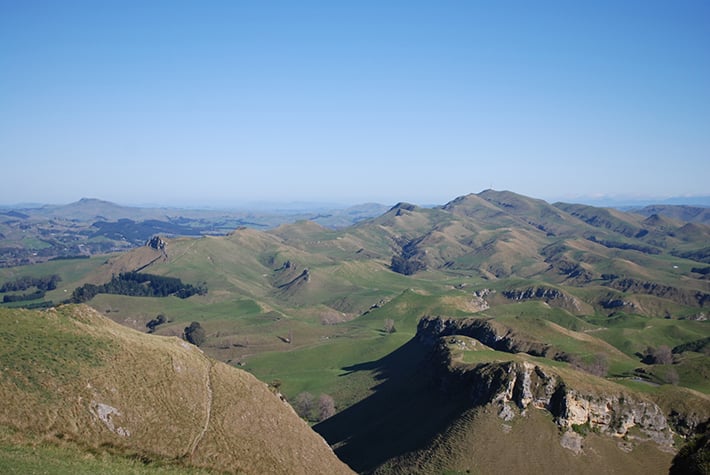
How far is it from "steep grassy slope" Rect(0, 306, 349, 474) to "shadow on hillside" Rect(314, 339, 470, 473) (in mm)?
20709

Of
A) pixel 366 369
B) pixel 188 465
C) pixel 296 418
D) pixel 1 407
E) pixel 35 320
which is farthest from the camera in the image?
pixel 366 369

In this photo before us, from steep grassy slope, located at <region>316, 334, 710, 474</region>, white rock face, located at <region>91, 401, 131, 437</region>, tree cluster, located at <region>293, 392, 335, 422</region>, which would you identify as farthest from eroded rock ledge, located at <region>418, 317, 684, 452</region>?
white rock face, located at <region>91, 401, 131, 437</region>

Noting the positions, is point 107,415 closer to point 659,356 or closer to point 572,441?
point 572,441

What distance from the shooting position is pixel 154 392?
211ft

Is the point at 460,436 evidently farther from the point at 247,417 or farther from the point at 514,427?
the point at 247,417

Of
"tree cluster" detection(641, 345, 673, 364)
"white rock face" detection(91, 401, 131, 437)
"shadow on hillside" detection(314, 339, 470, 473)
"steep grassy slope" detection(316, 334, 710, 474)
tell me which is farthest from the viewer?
"tree cluster" detection(641, 345, 673, 364)

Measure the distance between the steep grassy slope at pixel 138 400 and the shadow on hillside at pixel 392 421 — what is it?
2071 cm

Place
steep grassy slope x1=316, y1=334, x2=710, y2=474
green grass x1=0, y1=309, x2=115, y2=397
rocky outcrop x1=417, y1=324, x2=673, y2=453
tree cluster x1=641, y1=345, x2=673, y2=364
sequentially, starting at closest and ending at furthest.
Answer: green grass x1=0, y1=309, x2=115, y2=397
steep grassy slope x1=316, y1=334, x2=710, y2=474
rocky outcrop x1=417, y1=324, x2=673, y2=453
tree cluster x1=641, y1=345, x2=673, y2=364

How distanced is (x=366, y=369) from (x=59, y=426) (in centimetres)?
11664

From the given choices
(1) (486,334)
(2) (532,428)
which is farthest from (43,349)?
(1) (486,334)

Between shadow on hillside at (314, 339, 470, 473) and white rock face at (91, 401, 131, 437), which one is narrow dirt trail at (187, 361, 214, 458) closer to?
white rock face at (91, 401, 131, 437)

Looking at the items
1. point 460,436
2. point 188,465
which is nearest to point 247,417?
point 188,465

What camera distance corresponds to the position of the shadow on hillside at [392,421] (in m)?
93.4

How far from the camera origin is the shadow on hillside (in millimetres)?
93375
